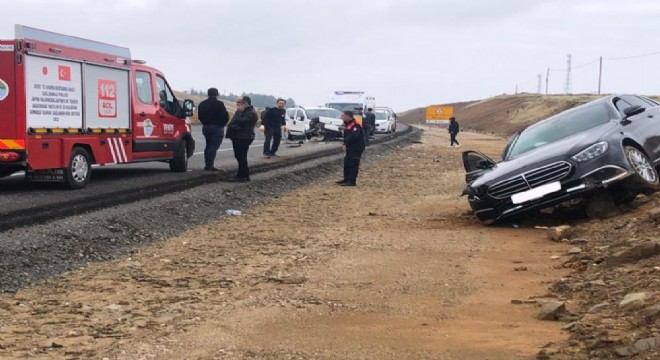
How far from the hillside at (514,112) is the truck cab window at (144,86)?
68492 mm

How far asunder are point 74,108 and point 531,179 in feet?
25.0

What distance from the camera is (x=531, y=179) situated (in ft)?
31.9

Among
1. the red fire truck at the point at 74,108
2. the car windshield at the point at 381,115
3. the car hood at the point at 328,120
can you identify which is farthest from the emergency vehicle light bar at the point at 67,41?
the car windshield at the point at 381,115

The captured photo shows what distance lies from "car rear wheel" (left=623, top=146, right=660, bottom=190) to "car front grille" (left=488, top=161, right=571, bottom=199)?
2.88 feet

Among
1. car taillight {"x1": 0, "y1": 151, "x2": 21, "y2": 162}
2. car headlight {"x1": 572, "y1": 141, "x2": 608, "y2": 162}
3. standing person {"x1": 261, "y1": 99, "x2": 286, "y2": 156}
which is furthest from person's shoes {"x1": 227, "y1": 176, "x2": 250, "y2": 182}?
car headlight {"x1": 572, "y1": 141, "x2": 608, "y2": 162}

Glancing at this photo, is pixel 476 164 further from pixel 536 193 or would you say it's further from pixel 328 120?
pixel 328 120

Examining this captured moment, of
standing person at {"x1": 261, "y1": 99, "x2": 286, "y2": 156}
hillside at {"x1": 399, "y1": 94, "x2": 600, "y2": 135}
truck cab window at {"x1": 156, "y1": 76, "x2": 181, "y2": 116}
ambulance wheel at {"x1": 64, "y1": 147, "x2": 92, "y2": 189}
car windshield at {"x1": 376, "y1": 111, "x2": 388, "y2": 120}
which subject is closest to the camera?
ambulance wheel at {"x1": 64, "y1": 147, "x2": 92, "y2": 189}

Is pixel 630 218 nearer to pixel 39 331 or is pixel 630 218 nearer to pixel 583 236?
pixel 583 236

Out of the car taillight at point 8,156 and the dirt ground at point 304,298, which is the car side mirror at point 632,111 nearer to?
the dirt ground at point 304,298

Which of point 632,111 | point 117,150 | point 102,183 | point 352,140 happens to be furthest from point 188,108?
point 632,111

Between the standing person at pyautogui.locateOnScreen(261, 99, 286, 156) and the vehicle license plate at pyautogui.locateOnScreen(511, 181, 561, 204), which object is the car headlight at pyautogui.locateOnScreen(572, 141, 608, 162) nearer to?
the vehicle license plate at pyautogui.locateOnScreen(511, 181, 561, 204)

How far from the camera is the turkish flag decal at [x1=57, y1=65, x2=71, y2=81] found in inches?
490

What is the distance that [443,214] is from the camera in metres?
12.1

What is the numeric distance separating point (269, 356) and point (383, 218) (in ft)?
22.9
